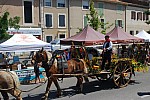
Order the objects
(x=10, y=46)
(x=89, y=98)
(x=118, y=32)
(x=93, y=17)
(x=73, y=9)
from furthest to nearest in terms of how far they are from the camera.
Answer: (x=73, y=9), (x=93, y=17), (x=10, y=46), (x=118, y=32), (x=89, y=98)

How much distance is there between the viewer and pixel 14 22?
26344 mm

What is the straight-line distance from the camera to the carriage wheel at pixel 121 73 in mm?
12511

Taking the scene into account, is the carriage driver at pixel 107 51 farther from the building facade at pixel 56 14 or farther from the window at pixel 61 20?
the window at pixel 61 20

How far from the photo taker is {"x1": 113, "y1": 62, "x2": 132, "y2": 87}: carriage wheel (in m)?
12.5

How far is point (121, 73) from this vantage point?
12.6 m

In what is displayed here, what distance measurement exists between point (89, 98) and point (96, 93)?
0.93m

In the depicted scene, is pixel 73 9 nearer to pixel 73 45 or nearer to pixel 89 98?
pixel 73 45

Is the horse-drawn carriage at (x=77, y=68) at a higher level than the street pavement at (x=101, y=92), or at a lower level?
higher

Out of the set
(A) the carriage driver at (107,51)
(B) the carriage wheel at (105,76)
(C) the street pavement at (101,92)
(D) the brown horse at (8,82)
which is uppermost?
(A) the carriage driver at (107,51)

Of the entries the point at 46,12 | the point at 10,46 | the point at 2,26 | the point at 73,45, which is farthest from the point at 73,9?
the point at 73,45

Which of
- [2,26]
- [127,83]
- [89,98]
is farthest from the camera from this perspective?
[2,26]

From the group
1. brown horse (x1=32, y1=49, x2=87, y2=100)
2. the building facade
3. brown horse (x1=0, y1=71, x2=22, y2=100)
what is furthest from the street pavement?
the building facade

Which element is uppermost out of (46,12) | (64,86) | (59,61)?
(46,12)

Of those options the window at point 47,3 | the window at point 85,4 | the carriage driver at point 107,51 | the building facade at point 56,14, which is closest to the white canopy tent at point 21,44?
the carriage driver at point 107,51
